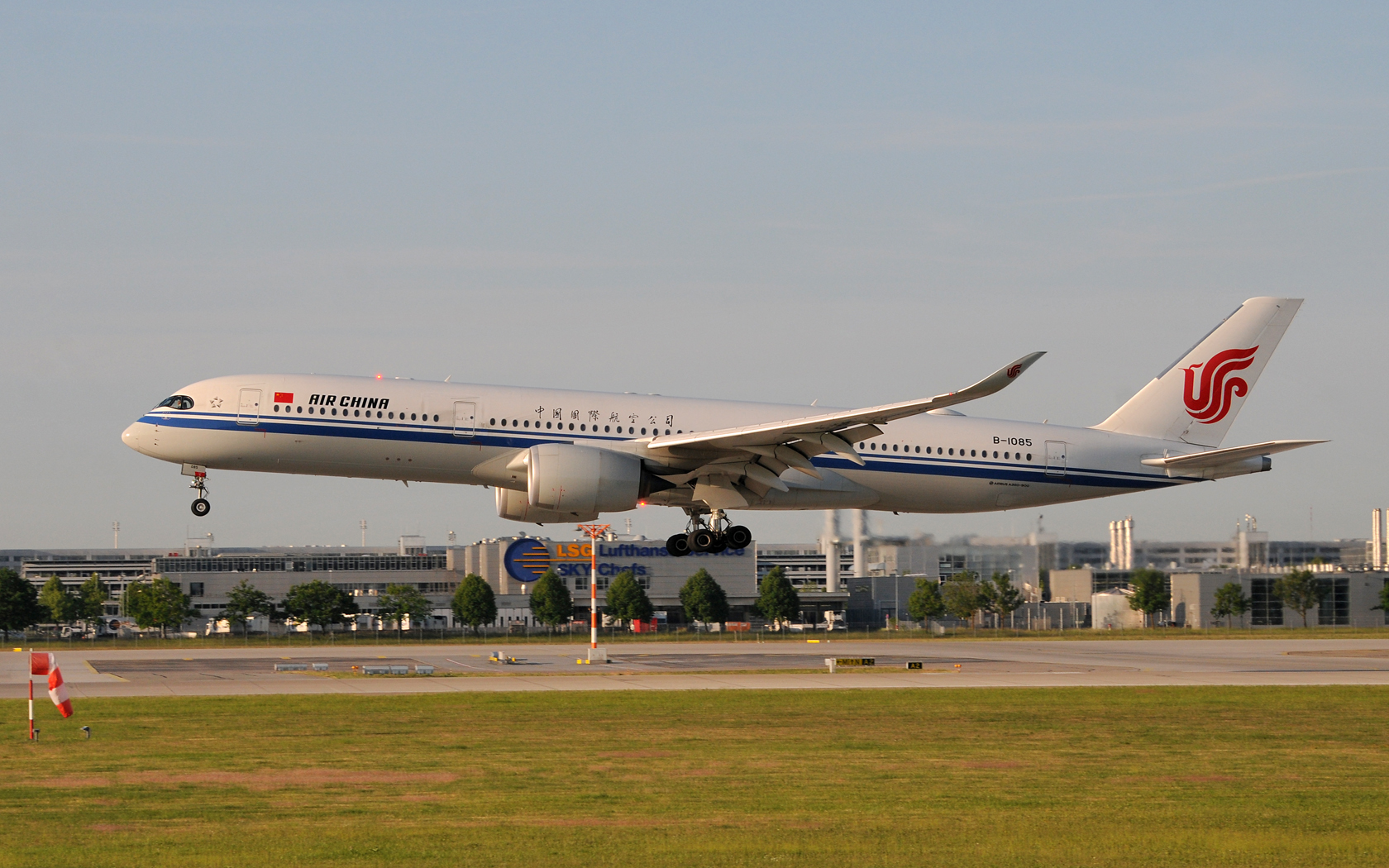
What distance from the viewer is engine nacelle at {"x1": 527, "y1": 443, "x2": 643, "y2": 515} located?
39.0m

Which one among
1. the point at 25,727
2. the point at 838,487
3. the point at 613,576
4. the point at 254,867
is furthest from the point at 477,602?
the point at 254,867

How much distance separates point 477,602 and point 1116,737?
333ft

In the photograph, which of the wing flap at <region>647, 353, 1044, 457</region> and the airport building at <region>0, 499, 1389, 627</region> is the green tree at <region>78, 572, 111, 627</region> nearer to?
the airport building at <region>0, 499, 1389, 627</region>

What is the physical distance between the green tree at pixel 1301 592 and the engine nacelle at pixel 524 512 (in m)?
94.1

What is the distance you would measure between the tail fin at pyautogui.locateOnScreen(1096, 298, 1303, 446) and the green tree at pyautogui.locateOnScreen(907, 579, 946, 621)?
75629 millimetres

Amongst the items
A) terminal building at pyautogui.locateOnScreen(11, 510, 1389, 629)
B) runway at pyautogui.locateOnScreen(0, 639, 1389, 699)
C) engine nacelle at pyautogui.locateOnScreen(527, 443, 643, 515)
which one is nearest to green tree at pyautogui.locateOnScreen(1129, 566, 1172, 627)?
terminal building at pyautogui.locateOnScreen(11, 510, 1389, 629)

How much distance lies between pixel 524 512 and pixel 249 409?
8308mm

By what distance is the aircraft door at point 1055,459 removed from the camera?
45.1 metres

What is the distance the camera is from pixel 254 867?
53.2 ft

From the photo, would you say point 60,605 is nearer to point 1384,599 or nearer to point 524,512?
point 524,512

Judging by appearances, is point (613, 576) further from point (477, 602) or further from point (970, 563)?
point (970, 563)

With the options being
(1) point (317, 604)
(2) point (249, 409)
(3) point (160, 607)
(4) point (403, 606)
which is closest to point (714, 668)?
(2) point (249, 409)

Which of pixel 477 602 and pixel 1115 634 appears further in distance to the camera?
pixel 477 602

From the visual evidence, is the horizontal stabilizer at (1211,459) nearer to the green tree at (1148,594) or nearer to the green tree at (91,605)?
the green tree at (1148,594)
